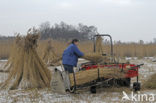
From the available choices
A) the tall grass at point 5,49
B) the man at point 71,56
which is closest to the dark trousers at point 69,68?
the man at point 71,56

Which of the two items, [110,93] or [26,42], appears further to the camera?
[26,42]

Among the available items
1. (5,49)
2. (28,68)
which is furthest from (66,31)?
(28,68)

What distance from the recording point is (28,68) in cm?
959

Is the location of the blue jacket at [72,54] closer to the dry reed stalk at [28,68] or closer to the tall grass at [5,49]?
the dry reed stalk at [28,68]

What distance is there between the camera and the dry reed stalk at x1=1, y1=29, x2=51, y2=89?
944cm

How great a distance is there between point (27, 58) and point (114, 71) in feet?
11.7

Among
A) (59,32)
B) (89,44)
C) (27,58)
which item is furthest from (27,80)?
(59,32)

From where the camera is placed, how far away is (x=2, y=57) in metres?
29.8

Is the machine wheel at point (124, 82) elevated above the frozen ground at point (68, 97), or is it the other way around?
the machine wheel at point (124, 82)

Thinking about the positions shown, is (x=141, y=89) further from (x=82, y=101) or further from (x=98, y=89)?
(x=82, y=101)

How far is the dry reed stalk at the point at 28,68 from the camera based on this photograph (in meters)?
9.44

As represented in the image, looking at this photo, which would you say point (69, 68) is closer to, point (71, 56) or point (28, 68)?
point (71, 56)

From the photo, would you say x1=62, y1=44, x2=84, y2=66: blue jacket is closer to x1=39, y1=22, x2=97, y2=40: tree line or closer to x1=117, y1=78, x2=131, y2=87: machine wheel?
x1=117, y1=78, x2=131, y2=87: machine wheel

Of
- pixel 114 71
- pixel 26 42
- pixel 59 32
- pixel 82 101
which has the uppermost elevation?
pixel 59 32
